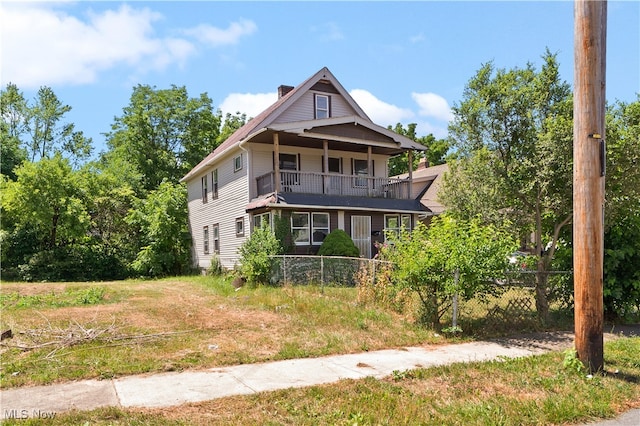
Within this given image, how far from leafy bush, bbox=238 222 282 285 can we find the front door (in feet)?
15.1

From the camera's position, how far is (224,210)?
2398cm

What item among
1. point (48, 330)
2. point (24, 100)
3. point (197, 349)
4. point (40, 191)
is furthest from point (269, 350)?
point (24, 100)

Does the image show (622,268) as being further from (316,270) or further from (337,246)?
(337,246)

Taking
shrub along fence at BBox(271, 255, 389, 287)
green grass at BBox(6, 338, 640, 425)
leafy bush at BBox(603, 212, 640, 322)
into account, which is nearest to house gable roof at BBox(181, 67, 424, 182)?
shrub along fence at BBox(271, 255, 389, 287)

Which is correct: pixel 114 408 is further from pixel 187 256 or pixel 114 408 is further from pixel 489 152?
pixel 187 256

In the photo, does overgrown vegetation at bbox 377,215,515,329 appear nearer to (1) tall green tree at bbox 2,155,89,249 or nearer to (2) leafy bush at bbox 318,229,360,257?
(2) leafy bush at bbox 318,229,360,257

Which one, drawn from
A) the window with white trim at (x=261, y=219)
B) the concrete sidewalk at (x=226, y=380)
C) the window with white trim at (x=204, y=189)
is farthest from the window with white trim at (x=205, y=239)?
the concrete sidewalk at (x=226, y=380)

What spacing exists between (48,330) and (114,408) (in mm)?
5086

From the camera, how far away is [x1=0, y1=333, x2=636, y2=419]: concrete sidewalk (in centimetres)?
530

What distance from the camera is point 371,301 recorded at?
11516 mm

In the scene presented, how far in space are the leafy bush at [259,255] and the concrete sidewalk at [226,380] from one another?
9.03 metres

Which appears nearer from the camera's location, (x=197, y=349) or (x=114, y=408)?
(x=114, y=408)

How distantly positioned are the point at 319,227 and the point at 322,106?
21.4ft

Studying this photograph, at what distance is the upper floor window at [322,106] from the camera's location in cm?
2306
